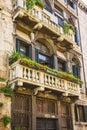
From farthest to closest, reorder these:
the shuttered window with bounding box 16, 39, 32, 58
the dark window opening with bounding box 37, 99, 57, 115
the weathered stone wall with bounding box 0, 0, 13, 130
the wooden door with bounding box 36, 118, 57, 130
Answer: the shuttered window with bounding box 16, 39, 32, 58 < the dark window opening with bounding box 37, 99, 57, 115 < the wooden door with bounding box 36, 118, 57, 130 < the weathered stone wall with bounding box 0, 0, 13, 130

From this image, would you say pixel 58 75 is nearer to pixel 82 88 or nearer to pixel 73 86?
pixel 73 86

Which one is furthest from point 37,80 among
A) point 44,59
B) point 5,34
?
point 44,59

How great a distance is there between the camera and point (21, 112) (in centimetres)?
1023

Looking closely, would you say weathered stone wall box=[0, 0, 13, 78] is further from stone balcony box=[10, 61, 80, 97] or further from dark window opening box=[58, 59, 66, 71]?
dark window opening box=[58, 59, 66, 71]

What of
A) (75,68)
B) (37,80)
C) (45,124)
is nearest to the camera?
(37,80)

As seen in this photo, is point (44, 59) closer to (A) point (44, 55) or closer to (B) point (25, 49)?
(A) point (44, 55)

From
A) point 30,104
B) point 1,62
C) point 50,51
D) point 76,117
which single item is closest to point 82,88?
point 76,117

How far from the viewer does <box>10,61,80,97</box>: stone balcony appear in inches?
381

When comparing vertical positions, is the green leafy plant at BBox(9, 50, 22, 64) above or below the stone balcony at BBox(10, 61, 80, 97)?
above

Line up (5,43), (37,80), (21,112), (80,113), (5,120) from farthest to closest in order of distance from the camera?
(80,113) → (5,43) → (37,80) → (21,112) → (5,120)

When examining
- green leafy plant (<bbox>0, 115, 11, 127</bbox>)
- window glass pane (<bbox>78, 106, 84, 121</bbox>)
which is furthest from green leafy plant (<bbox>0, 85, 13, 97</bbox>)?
window glass pane (<bbox>78, 106, 84, 121</bbox>)

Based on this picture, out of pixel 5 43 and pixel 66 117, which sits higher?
pixel 5 43

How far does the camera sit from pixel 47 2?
15.9 metres

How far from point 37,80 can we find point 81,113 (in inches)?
226
